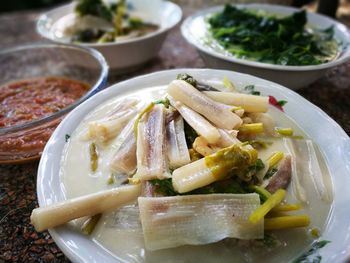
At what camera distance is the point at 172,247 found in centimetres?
86

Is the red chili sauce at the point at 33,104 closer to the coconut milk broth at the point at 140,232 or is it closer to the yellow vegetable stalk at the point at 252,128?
the coconut milk broth at the point at 140,232

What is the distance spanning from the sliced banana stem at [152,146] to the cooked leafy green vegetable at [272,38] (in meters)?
0.89

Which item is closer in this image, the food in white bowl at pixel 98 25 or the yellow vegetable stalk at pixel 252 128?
the yellow vegetable stalk at pixel 252 128

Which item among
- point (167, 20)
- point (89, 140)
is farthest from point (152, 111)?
point (167, 20)

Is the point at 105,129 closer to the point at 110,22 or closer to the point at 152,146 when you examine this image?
the point at 152,146

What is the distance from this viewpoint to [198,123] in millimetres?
1081

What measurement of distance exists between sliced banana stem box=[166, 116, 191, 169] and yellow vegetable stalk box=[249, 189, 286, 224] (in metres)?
0.24

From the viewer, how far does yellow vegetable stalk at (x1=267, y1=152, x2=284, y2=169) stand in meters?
1.02

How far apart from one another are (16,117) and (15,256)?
66 centimetres

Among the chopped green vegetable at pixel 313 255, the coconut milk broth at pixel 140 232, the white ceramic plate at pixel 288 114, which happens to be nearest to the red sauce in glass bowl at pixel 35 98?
the white ceramic plate at pixel 288 114

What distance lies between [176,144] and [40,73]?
1.47m

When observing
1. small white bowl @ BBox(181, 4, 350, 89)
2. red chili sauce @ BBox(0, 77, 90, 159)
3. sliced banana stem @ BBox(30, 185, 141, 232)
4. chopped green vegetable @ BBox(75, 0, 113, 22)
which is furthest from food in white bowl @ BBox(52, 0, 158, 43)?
sliced banana stem @ BBox(30, 185, 141, 232)

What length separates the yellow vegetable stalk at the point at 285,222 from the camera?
867mm

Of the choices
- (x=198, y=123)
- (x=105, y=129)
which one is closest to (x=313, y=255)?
(x=198, y=123)
